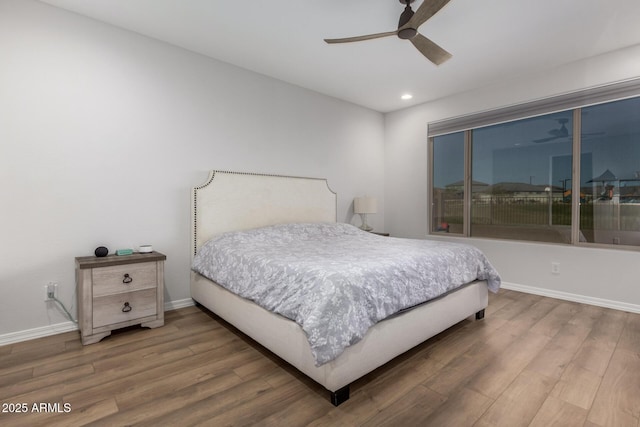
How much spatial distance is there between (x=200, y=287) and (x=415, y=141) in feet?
12.2

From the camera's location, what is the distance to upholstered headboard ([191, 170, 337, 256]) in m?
3.15

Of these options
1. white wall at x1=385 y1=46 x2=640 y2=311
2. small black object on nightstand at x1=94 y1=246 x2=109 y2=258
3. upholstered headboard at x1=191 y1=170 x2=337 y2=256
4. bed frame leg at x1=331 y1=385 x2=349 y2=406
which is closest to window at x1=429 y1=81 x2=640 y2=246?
white wall at x1=385 y1=46 x2=640 y2=311

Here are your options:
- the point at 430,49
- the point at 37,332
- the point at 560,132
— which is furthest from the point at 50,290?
the point at 560,132

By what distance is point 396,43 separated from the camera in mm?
2951

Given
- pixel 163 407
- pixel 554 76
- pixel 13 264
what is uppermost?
pixel 554 76

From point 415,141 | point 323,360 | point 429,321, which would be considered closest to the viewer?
point 323,360

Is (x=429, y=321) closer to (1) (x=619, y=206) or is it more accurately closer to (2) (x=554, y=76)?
(1) (x=619, y=206)

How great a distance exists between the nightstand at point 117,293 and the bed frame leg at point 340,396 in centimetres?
176

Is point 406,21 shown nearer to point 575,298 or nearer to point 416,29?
point 416,29

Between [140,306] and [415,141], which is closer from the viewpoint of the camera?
[140,306]

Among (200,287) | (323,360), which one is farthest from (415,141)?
(323,360)

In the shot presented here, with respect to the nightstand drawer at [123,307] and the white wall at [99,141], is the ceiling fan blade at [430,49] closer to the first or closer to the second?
the white wall at [99,141]

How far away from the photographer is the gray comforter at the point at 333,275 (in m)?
1.61

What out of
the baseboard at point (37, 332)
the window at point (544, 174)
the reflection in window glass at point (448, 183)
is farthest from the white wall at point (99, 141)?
the window at point (544, 174)
